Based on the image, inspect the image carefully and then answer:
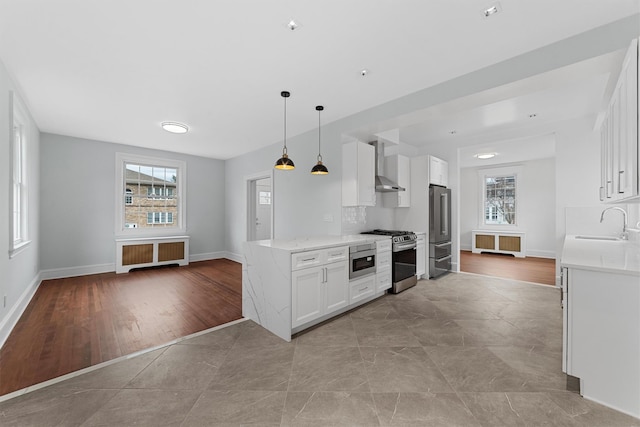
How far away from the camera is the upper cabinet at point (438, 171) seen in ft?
16.1

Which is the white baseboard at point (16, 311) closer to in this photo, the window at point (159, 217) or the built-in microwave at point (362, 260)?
the window at point (159, 217)

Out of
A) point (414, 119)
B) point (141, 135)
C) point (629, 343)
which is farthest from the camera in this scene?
point (141, 135)

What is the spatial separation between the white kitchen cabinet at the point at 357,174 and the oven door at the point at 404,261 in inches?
33.9

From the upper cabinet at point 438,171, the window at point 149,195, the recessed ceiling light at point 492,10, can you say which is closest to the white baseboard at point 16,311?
the window at point 149,195

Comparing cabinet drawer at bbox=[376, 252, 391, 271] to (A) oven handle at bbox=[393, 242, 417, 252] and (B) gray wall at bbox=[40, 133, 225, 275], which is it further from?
(B) gray wall at bbox=[40, 133, 225, 275]

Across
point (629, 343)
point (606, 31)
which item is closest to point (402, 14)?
point (606, 31)

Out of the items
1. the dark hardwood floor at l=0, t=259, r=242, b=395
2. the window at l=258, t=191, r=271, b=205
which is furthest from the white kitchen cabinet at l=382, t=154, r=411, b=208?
the window at l=258, t=191, r=271, b=205

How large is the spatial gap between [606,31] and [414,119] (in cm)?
176

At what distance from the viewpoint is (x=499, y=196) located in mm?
7941

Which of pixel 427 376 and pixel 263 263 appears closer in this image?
pixel 427 376

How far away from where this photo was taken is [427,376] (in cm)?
203

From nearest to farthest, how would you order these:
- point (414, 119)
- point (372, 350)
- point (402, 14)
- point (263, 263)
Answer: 1. point (402, 14)
2. point (372, 350)
3. point (263, 263)
4. point (414, 119)

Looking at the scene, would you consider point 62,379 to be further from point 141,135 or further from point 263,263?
point 141,135

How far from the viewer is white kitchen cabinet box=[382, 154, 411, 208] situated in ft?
15.7
